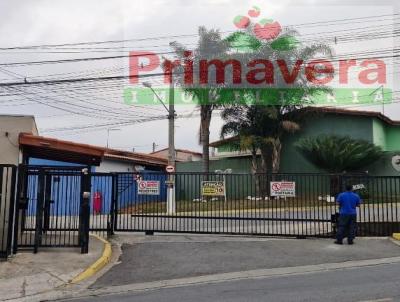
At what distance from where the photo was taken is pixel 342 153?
1131 inches

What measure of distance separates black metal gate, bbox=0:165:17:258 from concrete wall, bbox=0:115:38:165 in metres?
1.92

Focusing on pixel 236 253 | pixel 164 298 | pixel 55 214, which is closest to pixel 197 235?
pixel 236 253

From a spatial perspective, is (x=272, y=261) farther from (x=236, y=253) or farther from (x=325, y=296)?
(x=325, y=296)

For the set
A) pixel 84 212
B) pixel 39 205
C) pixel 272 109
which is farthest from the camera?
pixel 272 109

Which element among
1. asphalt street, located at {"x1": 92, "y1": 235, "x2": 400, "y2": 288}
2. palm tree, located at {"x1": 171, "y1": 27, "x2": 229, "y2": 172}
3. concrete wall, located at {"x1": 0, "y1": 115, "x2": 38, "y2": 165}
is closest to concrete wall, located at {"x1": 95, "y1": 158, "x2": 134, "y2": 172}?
palm tree, located at {"x1": 171, "y1": 27, "x2": 229, "y2": 172}

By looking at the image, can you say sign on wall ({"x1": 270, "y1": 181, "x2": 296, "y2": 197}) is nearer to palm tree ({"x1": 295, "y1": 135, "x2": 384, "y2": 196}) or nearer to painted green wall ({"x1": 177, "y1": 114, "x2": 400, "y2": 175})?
palm tree ({"x1": 295, "y1": 135, "x2": 384, "y2": 196})

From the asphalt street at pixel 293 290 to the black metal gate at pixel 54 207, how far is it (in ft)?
12.7

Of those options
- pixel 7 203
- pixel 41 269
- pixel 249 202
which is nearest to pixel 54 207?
pixel 7 203

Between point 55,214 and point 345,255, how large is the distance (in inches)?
309

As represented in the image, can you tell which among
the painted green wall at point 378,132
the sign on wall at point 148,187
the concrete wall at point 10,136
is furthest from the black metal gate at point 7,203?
the painted green wall at point 378,132

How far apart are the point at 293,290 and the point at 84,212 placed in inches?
216

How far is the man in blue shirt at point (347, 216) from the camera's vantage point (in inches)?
526

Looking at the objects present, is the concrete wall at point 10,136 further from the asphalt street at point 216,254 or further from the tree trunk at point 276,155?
the tree trunk at point 276,155

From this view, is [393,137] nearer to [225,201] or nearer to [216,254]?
[225,201]
